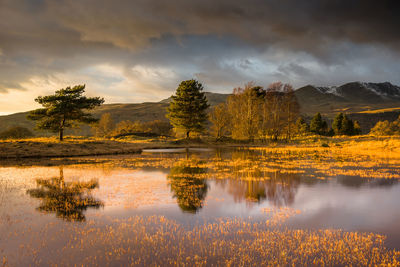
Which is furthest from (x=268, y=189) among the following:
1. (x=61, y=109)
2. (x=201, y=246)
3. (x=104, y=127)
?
(x=104, y=127)

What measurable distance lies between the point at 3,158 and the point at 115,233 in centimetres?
3105

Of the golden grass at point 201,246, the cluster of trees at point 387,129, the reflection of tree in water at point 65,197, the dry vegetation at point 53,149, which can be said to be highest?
the cluster of trees at point 387,129

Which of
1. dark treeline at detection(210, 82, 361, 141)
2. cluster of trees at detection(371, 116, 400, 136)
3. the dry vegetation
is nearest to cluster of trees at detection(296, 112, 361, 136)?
cluster of trees at detection(371, 116, 400, 136)

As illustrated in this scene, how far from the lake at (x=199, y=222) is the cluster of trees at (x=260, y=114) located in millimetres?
45507

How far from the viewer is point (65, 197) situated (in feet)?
41.2

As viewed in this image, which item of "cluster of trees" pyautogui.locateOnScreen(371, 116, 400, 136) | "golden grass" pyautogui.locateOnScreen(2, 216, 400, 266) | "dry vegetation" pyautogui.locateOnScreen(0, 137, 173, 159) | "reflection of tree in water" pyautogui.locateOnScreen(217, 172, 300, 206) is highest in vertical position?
"cluster of trees" pyautogui.locateOnScreen(371, 116, 400, 136)

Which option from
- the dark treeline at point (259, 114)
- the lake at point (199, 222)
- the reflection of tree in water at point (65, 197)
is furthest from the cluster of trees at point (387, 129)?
the reflection of tree in water at point (65, 197)

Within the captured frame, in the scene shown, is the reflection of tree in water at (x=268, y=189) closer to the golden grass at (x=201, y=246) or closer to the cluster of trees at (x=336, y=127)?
the golden grass at (x=201, y=246)

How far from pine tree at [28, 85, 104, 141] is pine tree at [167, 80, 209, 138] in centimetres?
2008

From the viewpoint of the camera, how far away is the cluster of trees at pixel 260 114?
6166cm

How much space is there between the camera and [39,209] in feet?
34.9

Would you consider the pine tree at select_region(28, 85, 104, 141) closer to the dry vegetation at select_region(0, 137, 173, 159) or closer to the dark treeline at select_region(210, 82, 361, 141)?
the dry vegetation at select_region(0, 137, 173, 159)

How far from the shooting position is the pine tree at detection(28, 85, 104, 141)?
4081 cm

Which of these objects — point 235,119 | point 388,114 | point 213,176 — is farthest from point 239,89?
point 388,114
